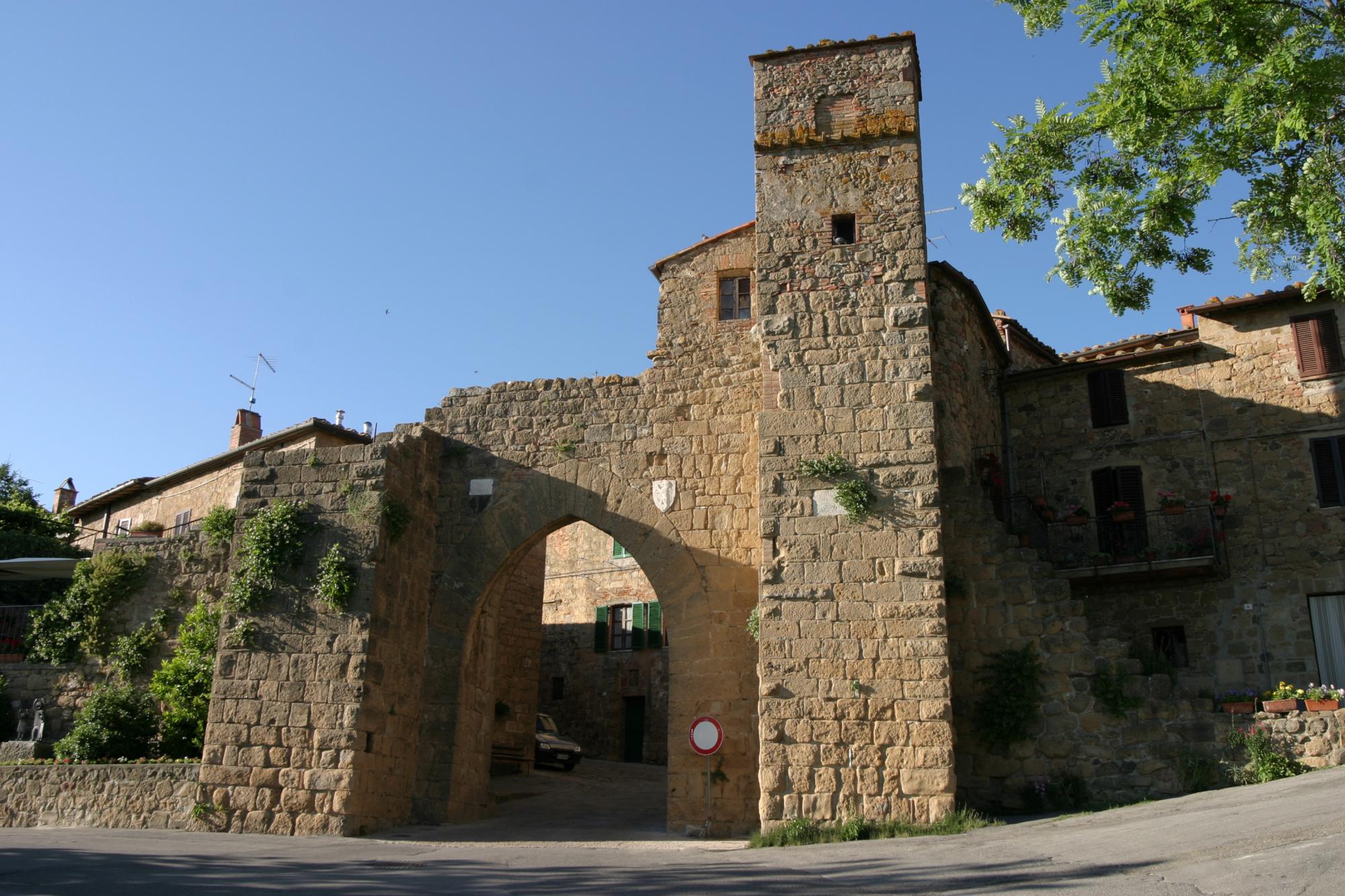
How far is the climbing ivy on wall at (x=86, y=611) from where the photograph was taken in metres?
18.1

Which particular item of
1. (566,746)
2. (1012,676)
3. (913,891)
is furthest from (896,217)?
(566,746)

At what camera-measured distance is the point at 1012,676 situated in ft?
43.5

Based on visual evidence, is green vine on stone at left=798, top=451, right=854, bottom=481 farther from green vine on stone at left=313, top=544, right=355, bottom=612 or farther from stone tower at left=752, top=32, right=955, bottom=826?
green vine on stone at left=313, top=544, right=355, bottom=612

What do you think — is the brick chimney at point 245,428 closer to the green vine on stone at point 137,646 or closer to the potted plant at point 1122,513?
the green vine on stone at point 137,646

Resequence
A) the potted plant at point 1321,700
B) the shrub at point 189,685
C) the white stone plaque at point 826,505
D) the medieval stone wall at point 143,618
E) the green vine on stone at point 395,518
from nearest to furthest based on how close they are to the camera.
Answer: the potted plant at point 1321,700
the white stone plaque at point 826,505
the green vine on stone at point 395,518
the shrub at point 189,685
the medieval stone wall at point 143,618

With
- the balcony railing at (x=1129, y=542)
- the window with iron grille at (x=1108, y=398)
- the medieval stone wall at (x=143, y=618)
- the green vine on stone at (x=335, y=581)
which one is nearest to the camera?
the green vine on stone at (x=335, y=581)

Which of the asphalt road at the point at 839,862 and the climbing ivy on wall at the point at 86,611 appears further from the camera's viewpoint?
the climbing ivy on wall at the point at 86,611

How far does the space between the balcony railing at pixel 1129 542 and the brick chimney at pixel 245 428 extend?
778 inches

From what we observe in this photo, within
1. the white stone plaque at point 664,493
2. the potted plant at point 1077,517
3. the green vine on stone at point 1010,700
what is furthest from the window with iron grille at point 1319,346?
the white stone plaque at point 664,493

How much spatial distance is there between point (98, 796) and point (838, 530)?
10.1m

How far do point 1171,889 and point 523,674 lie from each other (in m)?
14.5

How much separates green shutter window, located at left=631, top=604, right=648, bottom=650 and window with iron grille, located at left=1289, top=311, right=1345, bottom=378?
14372 millimetres

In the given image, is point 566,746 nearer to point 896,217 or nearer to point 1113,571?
point 1113,571

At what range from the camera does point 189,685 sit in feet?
53.7
